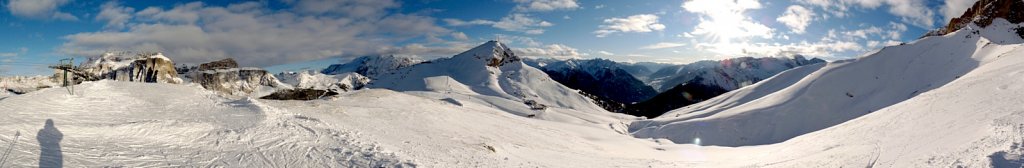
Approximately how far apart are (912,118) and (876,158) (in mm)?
18969

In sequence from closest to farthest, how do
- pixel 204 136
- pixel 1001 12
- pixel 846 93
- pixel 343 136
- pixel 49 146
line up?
pixel 49 146, pixel 204 136, pixel 343 136, pixel 846 93, pixel 1001 12

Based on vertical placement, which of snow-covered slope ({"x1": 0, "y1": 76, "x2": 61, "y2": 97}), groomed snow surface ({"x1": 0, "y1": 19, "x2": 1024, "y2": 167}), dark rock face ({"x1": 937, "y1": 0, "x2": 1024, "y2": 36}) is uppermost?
dark rock face ({"x1": 937, "y1": 0, "x2": 1024, "y2": 36})

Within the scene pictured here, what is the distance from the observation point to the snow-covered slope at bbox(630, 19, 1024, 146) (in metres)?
84.8

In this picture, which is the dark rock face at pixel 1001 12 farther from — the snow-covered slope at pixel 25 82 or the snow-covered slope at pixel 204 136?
the snow-covered slope at pixel 25 82

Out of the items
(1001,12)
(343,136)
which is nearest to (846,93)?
(1001,12)

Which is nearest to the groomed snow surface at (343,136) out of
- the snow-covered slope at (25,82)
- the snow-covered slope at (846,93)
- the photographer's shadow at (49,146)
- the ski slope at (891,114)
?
the photographer's shadow at (49,146)

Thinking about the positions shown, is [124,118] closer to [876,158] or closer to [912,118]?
[876,158]

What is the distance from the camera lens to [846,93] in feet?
321

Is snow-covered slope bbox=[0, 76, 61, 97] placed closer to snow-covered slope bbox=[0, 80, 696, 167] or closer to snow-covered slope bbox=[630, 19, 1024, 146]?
snow-covered slope bbox=[0, 80, 696, 167]

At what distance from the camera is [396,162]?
78.4 ft

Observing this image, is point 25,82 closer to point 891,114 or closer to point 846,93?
point 891,114

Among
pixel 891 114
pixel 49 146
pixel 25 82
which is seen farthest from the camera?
pixel 25 82

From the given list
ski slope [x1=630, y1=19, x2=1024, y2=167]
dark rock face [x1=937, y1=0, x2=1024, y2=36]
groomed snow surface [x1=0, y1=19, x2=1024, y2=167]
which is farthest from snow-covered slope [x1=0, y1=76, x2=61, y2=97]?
dark rock face [x1=937, y1=0, x2=1024, y2=36]

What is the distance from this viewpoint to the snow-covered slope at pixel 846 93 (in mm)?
84812
